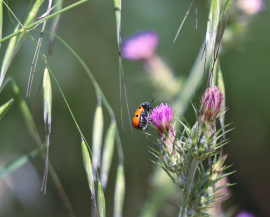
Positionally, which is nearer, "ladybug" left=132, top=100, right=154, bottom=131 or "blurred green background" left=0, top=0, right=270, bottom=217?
"ladybug" left=132, top=100, right=154, bottom=131

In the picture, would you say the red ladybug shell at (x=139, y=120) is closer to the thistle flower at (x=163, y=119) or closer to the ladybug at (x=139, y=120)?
the ladybug at (x=139, y=120)

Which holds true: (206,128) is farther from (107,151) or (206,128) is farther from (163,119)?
(107,151)

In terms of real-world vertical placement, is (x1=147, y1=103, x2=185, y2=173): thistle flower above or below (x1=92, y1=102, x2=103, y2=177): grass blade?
below

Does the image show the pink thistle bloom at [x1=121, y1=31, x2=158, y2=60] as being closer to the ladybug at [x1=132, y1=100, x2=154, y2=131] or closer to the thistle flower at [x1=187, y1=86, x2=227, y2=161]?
the ladybug at [x1=132, y1=100, x2=154, y2=131]

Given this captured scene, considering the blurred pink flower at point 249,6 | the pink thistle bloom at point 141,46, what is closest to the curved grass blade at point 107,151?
the pink thistle bloom at point 141,46

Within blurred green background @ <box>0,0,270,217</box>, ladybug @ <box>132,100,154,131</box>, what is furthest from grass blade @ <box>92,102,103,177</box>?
blurred green background @ <box>0,0,270,217</box>

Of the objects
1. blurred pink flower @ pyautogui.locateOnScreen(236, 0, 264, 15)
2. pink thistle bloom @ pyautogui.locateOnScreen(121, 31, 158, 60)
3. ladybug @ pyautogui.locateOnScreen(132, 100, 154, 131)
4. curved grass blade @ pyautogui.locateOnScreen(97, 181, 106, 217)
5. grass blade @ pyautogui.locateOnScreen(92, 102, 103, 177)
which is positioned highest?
pink thistle bloom @ pyautogui.locateOnScreen(121, 31, 158, 60)

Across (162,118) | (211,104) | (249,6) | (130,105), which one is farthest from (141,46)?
(211,104)
